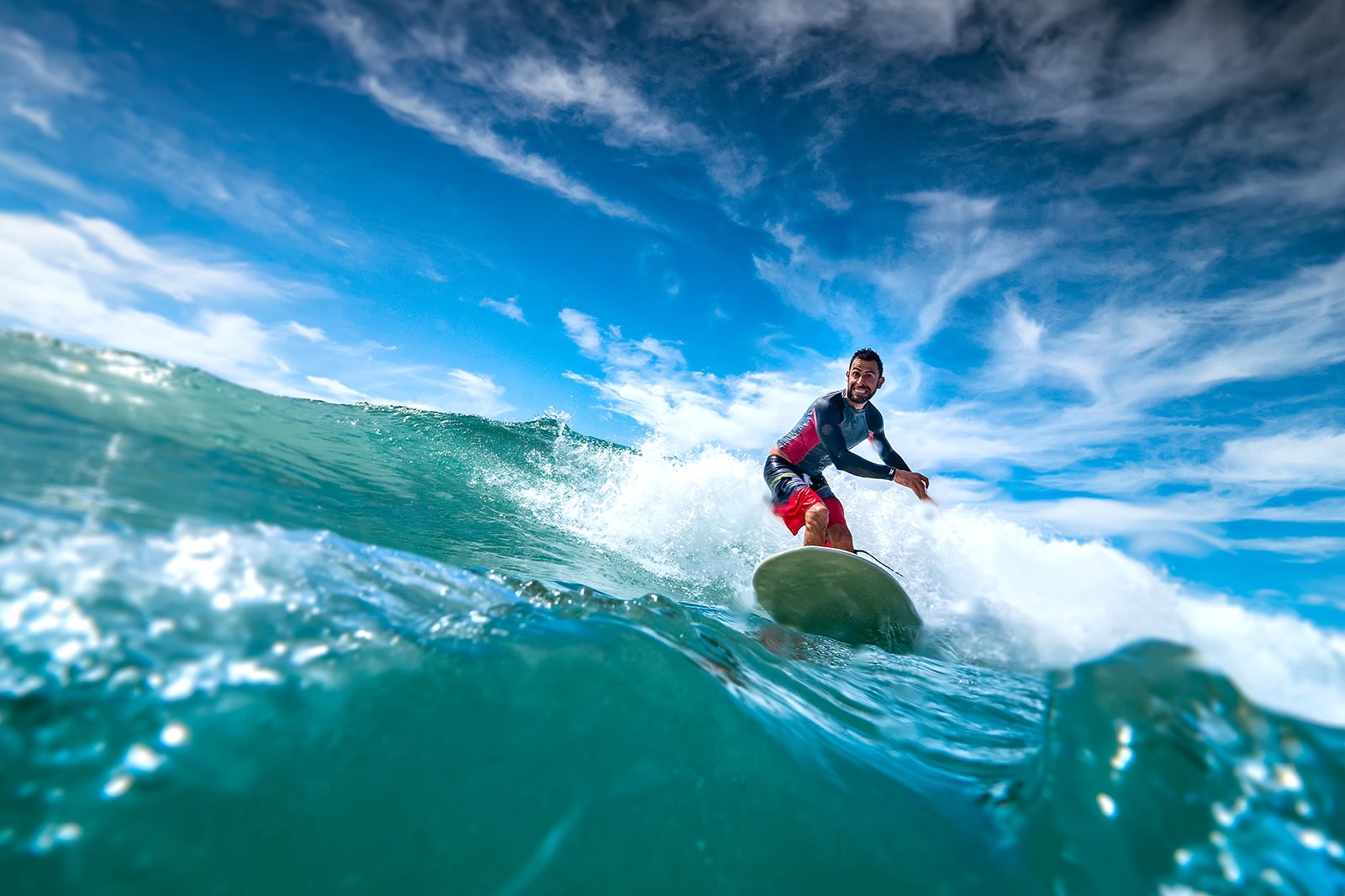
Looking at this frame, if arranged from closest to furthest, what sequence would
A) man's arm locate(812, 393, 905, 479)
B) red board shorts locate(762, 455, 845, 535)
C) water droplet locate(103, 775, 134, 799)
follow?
1. water droplet locate(103, 775, 134, 799)
2. red board shorts locate(762, 455, 845, 535)
3. man's arm locate(812, 393, 905, 479)

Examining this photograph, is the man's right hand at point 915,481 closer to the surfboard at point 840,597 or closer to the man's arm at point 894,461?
the man's arm at point 894,461

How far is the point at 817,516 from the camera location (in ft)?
20.2

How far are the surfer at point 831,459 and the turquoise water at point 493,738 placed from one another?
3143 millimetres

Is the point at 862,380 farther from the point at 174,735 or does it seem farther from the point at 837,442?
the point at 174,735

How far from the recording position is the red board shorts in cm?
661

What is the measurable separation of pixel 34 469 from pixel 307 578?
4.44ft

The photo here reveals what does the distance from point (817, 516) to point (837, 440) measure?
1.18 m

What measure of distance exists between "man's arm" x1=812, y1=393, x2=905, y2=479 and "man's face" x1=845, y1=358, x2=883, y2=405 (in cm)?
26

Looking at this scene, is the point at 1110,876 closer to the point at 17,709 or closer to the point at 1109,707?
the point at 1109,707

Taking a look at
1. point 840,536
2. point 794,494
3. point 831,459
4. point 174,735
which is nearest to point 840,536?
point 840,536

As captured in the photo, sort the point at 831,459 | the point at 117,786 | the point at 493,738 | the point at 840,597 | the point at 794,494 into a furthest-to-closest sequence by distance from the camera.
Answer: the point at 831,459 < the point at 794,494 < the point at 840,597 < the point at 493,738 < the point at 117,786

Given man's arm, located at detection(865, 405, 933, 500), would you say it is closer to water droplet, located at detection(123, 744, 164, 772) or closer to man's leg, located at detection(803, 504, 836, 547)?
man's leg, located at detection(803, 504, 836, 547)

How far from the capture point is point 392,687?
2.07 metres

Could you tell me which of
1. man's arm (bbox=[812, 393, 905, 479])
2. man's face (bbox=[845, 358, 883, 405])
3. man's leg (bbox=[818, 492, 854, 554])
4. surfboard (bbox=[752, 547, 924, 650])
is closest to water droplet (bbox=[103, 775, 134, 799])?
surfboard (bbox=[752, 547, 924, 650])
